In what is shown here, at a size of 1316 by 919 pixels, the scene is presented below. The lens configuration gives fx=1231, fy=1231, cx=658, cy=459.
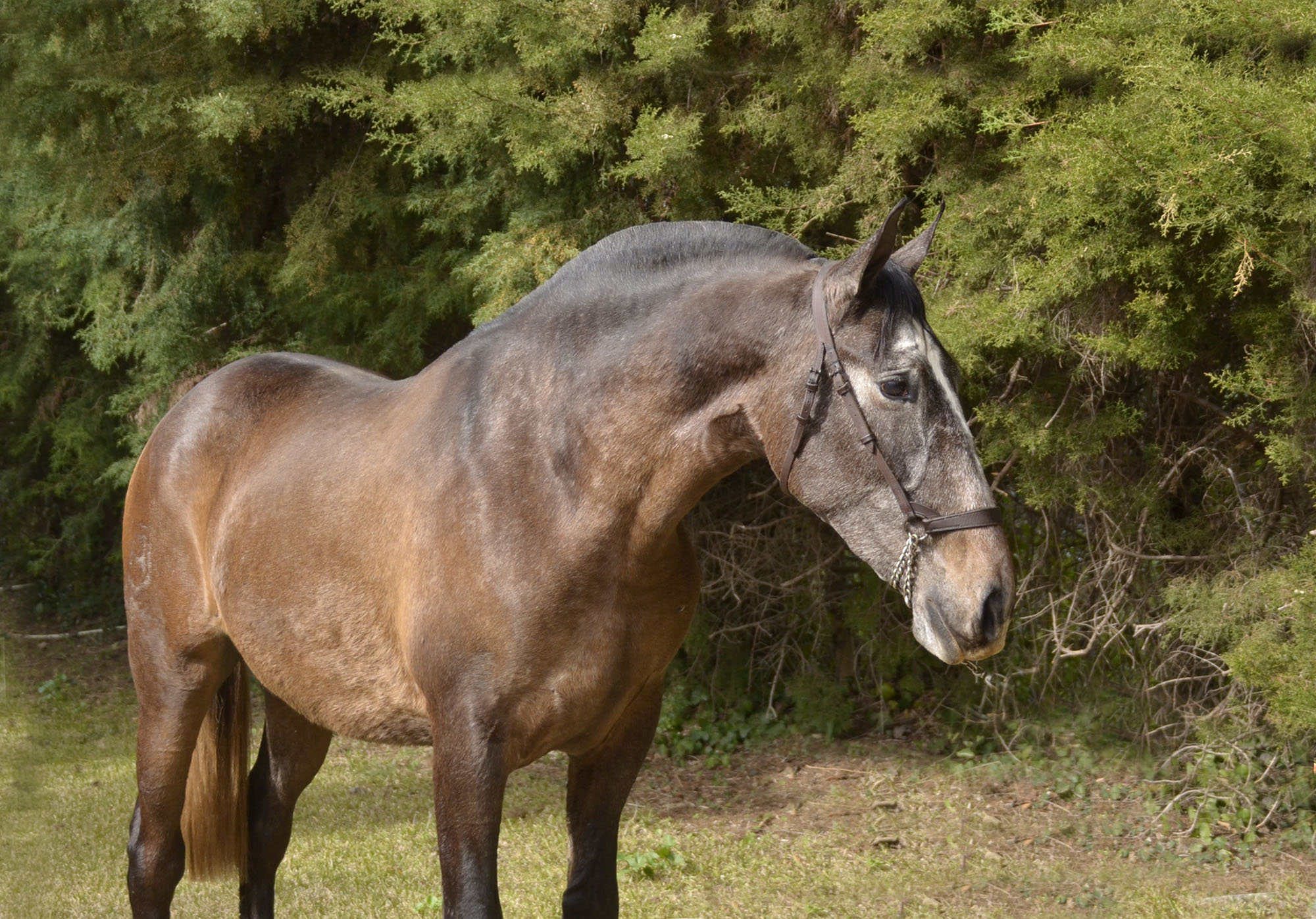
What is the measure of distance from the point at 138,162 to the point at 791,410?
21.4 feet

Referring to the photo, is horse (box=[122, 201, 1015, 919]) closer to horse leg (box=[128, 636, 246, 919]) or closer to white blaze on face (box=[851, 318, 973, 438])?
white blaze on face (box=[851, 318, 973, 438])

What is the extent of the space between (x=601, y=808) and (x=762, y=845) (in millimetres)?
2939

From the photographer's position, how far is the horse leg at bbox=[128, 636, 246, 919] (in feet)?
12.0

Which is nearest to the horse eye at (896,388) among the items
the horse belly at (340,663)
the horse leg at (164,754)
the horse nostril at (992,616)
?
the horse nostril at (992,616)

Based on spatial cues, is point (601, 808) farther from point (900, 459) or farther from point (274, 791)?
point (274, 791)

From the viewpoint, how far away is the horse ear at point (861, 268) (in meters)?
2.38

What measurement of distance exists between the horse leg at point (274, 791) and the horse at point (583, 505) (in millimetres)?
500

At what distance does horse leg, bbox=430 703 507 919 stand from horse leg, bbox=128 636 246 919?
1.25m

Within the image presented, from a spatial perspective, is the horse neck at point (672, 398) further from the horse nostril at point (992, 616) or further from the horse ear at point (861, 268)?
the horse nostril at point (992, 616)

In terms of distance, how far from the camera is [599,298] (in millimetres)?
2852

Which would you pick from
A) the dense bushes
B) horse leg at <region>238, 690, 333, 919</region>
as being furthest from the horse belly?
the dense bushes

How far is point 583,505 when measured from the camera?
272cm

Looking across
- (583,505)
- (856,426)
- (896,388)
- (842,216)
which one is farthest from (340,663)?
(842,216)

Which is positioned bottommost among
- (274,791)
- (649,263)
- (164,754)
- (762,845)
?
(762,845)
